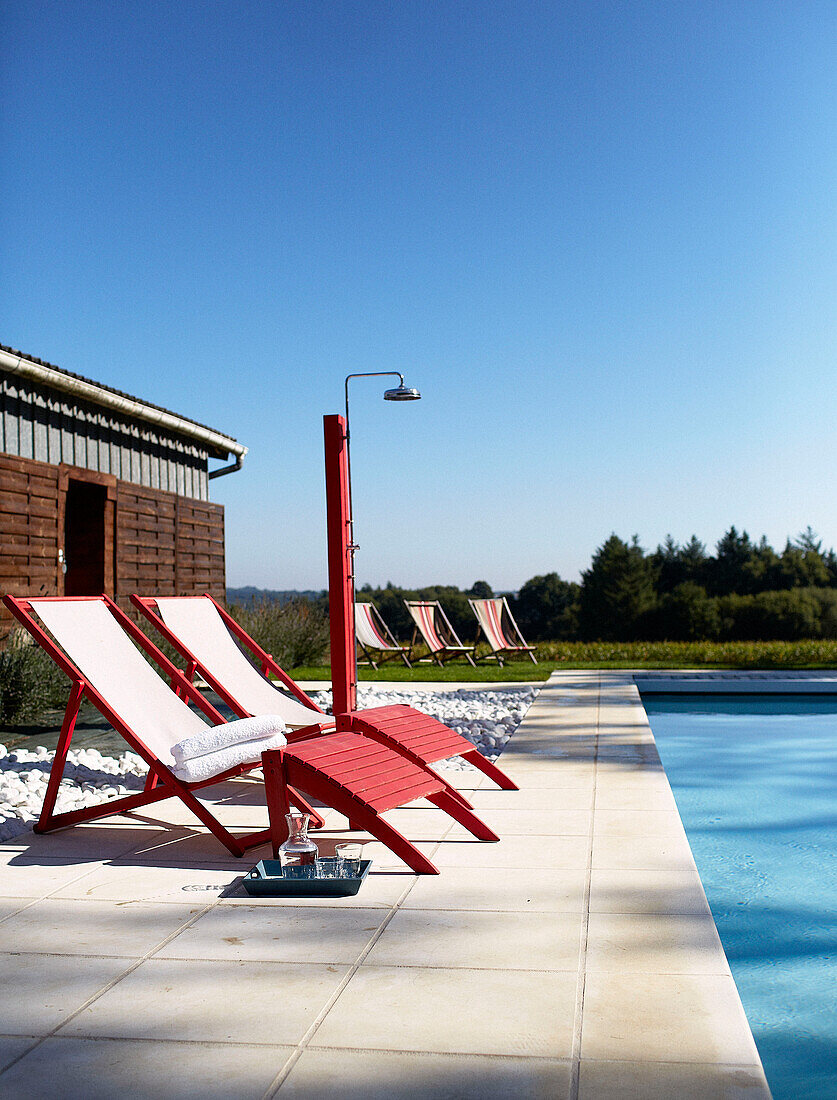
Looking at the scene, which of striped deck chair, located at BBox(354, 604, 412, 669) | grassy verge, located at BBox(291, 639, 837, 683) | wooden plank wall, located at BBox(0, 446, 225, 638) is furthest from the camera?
striped deck chair, located at BBox(354, 604, 412, 669)

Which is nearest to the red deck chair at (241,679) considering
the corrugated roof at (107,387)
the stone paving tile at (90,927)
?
the stone paving tile at (90,927)

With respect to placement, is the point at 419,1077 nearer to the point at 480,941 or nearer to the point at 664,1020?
the point at 664,1020

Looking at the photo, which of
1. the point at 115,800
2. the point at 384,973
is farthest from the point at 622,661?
the point at 384,973

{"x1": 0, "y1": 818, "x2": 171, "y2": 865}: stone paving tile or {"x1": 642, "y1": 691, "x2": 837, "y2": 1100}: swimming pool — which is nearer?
{"x1": 642, "y1": 691, "x2": 837, "y2": 1100}: swimming pool

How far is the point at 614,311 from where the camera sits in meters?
16.7

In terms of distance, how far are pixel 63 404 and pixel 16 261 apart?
5834 millimetres

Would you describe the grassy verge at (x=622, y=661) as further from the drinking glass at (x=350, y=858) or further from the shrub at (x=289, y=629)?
the drinking glass at (x=350, y=858)

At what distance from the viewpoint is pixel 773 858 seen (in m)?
4.03

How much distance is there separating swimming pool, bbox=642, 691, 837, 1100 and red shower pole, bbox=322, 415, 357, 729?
1.81 meters

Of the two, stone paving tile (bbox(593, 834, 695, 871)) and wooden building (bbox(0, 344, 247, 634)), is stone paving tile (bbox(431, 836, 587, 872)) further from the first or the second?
wooden building (bbox(0, 344, 247, 634))

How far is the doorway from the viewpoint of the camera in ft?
31.8

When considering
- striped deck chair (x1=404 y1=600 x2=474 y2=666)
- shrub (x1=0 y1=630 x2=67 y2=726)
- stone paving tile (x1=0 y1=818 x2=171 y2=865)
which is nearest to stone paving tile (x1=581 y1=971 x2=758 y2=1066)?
stone paving tile (x1=0 y1=818 x2=171 y2=865)

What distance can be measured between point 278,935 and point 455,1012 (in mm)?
688

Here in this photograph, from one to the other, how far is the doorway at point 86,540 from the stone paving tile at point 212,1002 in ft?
25.6
